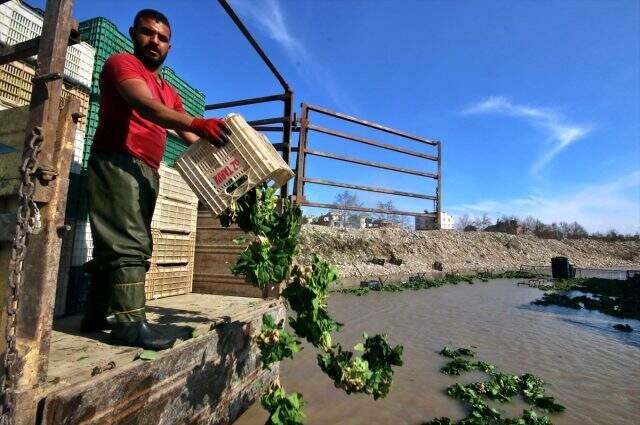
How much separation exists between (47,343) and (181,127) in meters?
1.16

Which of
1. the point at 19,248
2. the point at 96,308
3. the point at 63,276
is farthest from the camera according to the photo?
the point at 63,276

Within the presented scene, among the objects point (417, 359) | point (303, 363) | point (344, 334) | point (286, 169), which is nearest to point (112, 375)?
point (286, 169)

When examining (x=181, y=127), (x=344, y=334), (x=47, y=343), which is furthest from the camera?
(x=344, y=334)

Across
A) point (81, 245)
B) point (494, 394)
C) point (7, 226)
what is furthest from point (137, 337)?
point (494, 394)

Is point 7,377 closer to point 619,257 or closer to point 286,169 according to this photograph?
point 286,169

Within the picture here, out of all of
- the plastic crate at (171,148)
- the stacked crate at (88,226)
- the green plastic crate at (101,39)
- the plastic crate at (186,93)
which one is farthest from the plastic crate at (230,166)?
the plastic crate at (186,93)

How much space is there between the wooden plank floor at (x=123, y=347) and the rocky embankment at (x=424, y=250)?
9.04m

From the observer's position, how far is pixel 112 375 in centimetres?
152

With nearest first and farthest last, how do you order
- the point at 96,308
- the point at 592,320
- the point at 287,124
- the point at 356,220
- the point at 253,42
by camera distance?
the point at 96,308 → the point at 253,42 → the point at 287,124 → the point at 592,320 → the point at 356,220

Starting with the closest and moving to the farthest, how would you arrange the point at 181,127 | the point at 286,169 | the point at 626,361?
the point at 181,127, the point at 286,169, the point at 626,361

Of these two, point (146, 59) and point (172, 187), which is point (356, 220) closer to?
point (172, 187)

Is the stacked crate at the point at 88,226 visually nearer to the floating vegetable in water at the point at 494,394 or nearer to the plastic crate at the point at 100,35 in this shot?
the plastic crate at the point at 100,35

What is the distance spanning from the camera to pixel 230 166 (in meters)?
2.16

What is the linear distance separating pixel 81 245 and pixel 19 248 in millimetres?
2024
